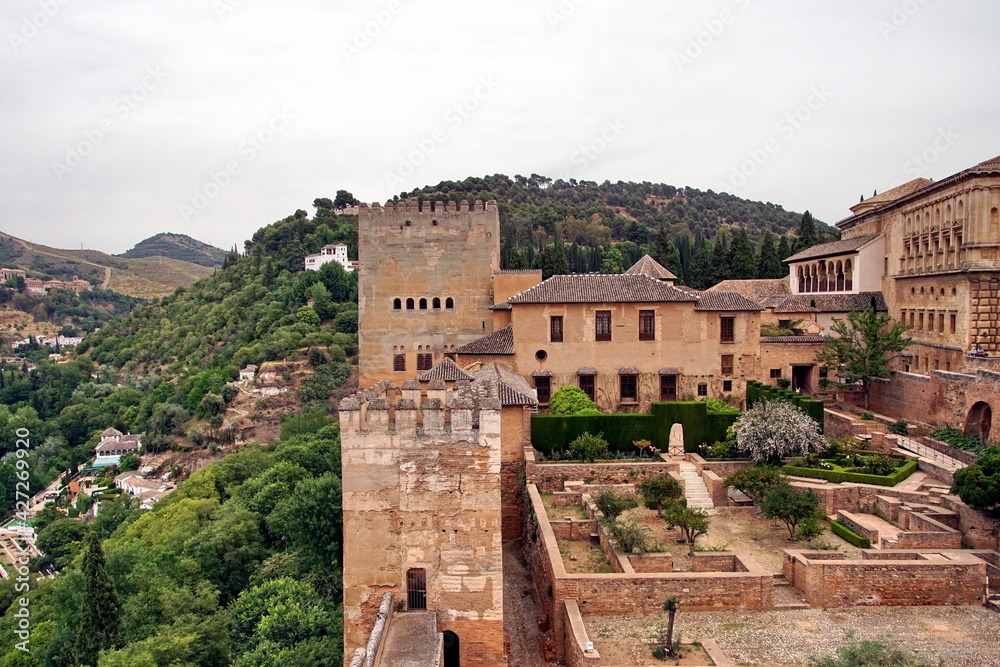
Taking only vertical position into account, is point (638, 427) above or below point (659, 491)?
above

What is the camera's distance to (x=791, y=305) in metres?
32.7

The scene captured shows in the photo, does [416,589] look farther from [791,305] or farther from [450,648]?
[791,305]

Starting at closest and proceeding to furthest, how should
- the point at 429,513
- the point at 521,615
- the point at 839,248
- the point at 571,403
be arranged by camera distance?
the point at 429,513, the point at 521,615, the point at 571,403, the point at 839,248

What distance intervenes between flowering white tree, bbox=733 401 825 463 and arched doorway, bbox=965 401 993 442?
5.56 metres

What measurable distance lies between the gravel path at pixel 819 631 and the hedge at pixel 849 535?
8.86 ft

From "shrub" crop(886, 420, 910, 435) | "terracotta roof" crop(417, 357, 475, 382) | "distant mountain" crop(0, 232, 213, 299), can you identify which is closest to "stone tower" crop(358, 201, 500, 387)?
"terracotta roof" crop(417, 357, 475, 382)

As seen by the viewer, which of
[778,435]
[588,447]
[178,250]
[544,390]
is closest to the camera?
[778,435]

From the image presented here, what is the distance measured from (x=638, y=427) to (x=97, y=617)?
59.9 feet

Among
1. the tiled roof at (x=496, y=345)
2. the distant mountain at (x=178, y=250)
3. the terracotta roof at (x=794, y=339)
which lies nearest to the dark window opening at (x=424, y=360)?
the tiled roof at (x=496, y=345)

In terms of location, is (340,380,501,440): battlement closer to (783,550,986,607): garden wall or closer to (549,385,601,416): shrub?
(783,550,986,607): garden wall

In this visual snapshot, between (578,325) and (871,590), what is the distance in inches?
580

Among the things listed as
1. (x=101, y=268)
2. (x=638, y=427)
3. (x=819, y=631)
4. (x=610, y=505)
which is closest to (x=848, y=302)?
(x=638, y=427)

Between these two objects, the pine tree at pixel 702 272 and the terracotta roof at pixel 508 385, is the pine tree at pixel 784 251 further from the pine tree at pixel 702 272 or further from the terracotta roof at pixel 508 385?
the terracotta roof at pixel 508 385

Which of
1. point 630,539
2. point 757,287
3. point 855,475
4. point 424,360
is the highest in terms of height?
point 757,287
